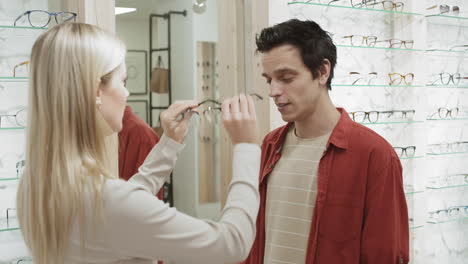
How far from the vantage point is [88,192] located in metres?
1.20

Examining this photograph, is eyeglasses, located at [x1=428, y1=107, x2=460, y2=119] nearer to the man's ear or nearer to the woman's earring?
the man's ear

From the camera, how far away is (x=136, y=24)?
9.05ft

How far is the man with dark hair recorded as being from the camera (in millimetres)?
2025

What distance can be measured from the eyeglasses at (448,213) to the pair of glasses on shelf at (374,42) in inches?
55.8

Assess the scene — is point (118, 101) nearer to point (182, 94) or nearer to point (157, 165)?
point (157, 165)

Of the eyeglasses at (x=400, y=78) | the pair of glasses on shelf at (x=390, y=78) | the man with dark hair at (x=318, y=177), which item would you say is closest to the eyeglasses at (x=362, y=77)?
the pair of glasses on shelf at (x=390, y=78)

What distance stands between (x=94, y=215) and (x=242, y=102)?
53 centimetres

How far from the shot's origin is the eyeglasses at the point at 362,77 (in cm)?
378

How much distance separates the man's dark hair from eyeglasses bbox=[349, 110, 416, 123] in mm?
1503

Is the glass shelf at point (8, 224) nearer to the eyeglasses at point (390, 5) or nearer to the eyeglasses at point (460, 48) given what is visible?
the eyeglasses at point (390, 5)

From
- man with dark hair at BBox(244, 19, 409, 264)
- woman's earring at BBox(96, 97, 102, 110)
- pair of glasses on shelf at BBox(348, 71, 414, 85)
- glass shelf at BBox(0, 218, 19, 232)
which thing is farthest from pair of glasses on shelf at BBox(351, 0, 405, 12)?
woman's earring at BBox(96, 97, 102, 110)

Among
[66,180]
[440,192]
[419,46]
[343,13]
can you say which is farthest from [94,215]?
[440,192]

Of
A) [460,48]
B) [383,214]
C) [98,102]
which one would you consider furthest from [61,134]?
[460,48]

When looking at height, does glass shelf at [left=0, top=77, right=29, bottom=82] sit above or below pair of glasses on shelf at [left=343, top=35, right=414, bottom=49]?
below
